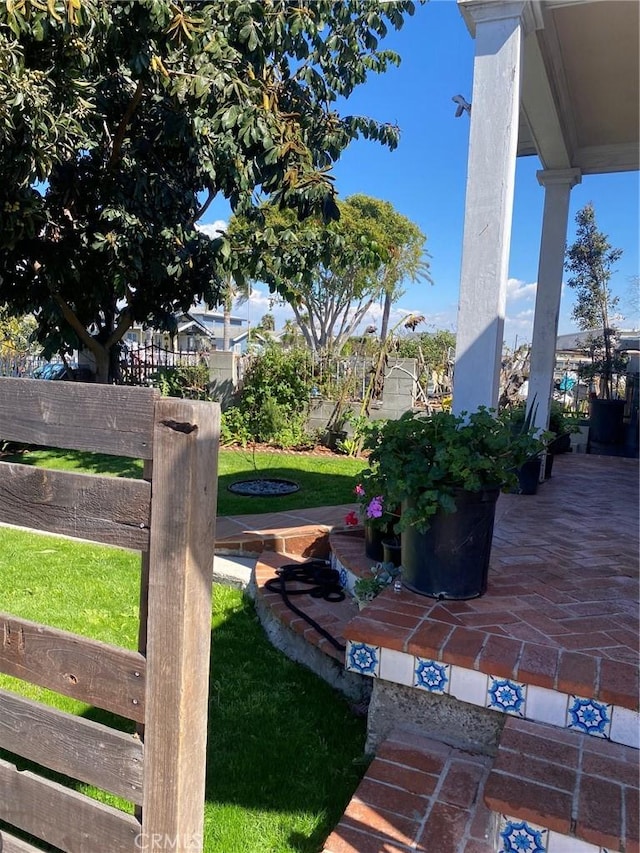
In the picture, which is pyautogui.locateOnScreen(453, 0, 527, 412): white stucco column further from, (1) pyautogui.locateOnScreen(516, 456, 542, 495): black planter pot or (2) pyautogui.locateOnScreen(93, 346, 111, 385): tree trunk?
(2) pyautogui.locateOnScreen(93, 346, 111, 385): tree trunk

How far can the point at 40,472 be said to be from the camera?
1.30 meters

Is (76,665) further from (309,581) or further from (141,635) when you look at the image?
(309,581)

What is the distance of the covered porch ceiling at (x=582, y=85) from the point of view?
3.03 metres

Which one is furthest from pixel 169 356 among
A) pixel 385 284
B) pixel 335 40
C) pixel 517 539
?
pixel 385 284

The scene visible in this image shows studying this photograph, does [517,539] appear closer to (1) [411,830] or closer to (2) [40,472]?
(1) [411,830]

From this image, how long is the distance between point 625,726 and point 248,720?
4.27ft

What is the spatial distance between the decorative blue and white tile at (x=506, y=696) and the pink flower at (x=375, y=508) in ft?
2.92

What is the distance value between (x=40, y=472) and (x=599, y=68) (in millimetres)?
4166

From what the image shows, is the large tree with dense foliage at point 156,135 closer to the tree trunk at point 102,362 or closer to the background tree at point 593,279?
the tree trunk at point 102,362

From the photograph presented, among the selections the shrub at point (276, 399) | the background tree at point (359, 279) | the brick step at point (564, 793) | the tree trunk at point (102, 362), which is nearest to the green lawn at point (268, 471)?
the shrub at point (276, 399)

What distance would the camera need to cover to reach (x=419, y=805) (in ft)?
5.16

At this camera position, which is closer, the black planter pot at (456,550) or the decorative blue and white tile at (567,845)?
the decorative blue and white tile at (567,845)

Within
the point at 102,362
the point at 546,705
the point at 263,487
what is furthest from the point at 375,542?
the point at 102,362

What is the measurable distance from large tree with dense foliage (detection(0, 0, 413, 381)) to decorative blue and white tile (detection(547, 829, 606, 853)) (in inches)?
160
